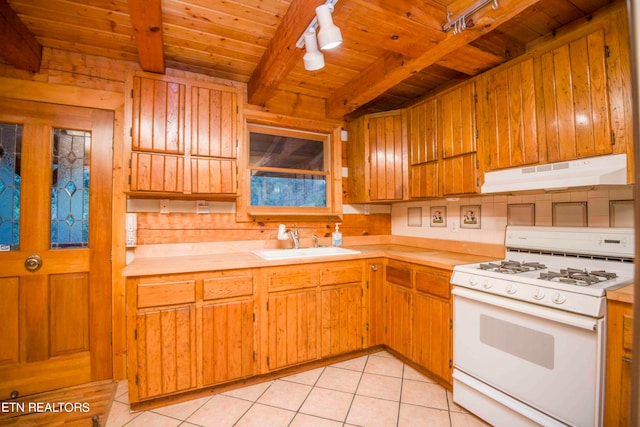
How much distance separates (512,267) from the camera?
182 cm

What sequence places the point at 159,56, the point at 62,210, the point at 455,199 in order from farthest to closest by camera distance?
the point at 455,199 < the point at 62,210 < the point at 159,56

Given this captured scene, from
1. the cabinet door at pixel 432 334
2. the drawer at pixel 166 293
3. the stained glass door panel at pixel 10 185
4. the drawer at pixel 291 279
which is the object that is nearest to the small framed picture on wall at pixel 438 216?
the cabinet door at pixel 432 334

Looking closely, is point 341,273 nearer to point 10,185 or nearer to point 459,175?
point 459,175

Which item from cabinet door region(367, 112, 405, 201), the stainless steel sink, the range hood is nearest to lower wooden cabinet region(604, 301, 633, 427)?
the range hood

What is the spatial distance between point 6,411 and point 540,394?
10.3 ft

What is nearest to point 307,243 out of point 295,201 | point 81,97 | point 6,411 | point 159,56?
point 295,201

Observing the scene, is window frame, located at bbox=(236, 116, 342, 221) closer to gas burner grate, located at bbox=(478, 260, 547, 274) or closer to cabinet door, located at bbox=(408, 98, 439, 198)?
cabinet door, located at bbox=(408, 98, 439, 198)

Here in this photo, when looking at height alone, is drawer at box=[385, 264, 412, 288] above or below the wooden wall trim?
below

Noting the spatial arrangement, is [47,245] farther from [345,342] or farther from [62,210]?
[345,342]

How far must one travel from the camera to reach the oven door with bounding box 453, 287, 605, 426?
1.33 m

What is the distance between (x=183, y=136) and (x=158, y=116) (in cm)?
21

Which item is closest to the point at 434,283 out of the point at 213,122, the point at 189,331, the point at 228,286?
the point at 228,286

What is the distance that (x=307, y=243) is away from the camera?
2852 mm

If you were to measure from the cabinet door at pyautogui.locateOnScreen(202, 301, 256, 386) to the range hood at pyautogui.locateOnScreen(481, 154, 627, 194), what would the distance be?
1938 mm
